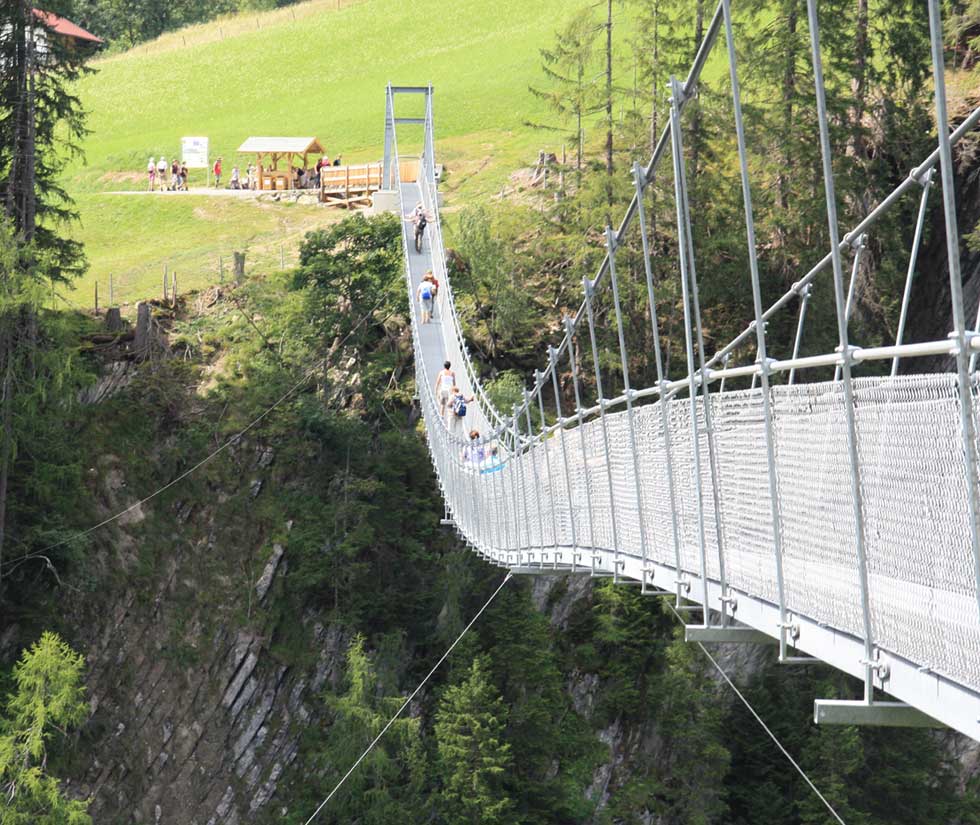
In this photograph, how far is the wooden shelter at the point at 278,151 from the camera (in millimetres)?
26234

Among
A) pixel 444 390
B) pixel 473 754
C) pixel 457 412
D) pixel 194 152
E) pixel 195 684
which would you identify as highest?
pixel 194 152

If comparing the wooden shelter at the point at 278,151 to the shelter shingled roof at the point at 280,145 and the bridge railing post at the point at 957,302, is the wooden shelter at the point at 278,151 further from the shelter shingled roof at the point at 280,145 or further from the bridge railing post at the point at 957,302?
the bridge railing post at the point at 957,302

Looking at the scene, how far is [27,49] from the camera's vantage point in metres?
16.5

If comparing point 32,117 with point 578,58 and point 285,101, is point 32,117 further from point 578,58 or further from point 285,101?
point 285,101

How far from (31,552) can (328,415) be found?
13.2ft

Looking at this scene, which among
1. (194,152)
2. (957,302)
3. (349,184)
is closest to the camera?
(957,302)

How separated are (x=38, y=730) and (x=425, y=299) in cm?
605

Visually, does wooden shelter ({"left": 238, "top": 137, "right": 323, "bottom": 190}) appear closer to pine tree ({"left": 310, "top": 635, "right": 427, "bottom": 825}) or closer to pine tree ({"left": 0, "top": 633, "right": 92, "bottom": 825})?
pine tree ({"left": 310, "top": 635, "right": 427, "bottom": 825})

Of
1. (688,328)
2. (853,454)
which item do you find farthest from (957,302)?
(688,328)

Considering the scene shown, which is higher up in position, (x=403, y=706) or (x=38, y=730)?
(x=38, y=730)

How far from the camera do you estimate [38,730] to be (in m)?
13.8

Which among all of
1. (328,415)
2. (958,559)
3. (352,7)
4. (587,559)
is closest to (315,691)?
(328,415)

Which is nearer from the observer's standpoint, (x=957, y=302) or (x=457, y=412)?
(x=957, y=302)

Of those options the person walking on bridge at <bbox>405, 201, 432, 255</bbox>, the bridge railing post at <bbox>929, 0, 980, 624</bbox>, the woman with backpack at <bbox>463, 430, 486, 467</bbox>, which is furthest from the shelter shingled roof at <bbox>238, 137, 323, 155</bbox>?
the bridge railing post at <bbox>929, 0, 980, 624</bbox>
